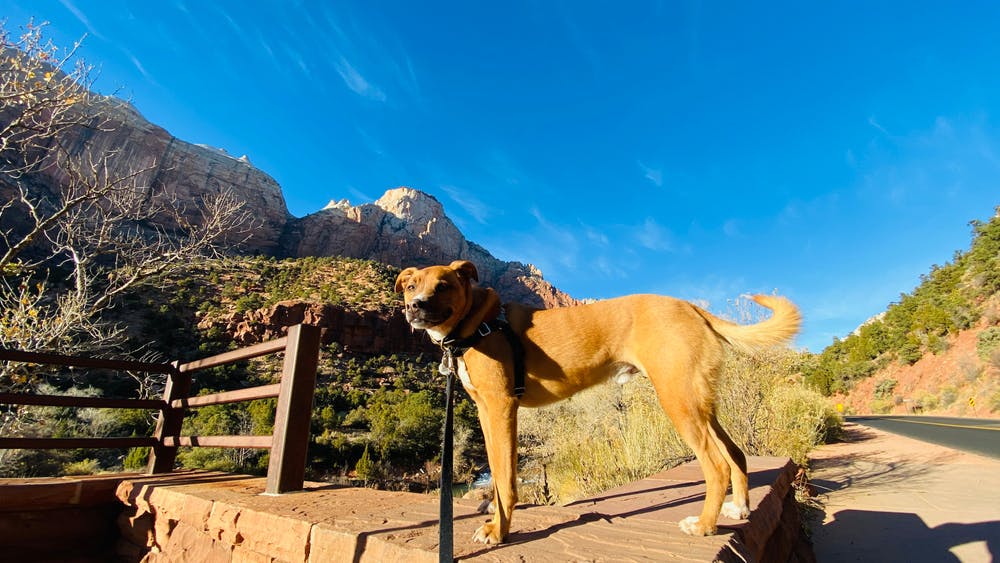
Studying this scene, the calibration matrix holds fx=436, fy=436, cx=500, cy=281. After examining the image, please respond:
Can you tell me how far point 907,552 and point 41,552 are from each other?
767 cm

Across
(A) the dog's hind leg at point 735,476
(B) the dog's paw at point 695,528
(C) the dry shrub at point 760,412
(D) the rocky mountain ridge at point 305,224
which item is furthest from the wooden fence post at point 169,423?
(D) the rocky mountain ridge at point 305,224

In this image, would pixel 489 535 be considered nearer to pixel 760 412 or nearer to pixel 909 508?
pixel 909 508

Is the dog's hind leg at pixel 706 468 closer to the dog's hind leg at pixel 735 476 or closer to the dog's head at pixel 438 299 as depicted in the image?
the dog's hind leg at pixel 735 476

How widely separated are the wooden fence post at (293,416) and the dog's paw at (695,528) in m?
2.75

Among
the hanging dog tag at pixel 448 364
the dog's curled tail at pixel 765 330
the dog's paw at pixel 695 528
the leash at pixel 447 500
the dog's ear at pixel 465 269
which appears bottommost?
the dog's paw at pixel 695 528

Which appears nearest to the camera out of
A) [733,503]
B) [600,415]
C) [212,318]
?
[733,503]

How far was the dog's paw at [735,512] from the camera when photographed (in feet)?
8.15

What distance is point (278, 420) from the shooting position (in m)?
3.68

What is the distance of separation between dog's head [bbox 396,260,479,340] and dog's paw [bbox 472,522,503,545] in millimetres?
1150

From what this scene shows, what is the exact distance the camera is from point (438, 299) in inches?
111

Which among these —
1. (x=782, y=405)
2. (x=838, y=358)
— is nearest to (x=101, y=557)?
(x=782, y=405)

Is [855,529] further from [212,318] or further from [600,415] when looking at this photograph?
[212,318]

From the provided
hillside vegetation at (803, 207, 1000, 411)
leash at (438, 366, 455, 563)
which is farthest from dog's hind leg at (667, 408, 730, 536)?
hillside vegetation at (803, 207, 1000, 411)

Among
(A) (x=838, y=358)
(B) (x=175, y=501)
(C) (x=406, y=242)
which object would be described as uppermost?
(C) (x=406, y=242)
